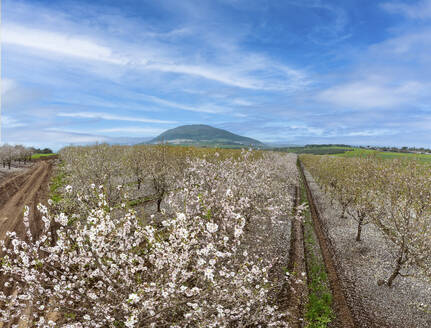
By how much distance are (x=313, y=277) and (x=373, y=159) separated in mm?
17758

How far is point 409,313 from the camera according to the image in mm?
14438

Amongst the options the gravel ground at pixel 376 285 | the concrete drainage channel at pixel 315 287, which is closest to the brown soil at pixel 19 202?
the concrete drainage channel at pixel 315 287

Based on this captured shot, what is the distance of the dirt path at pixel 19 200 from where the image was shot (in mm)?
24875

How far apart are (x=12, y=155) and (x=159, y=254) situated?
99476mm

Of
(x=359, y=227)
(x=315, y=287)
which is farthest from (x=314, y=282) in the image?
(x=359, y=227)

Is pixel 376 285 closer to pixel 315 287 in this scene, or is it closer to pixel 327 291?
pixel 327 291

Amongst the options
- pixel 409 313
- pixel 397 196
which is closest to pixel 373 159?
pixel 397 196

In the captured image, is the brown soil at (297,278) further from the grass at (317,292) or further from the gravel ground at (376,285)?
the gravel ground at (376,285)

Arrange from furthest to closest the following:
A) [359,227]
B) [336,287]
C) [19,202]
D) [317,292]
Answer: [19,202], [359,227], [336,287], [317,292]

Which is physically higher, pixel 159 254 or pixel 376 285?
pixel 159 254

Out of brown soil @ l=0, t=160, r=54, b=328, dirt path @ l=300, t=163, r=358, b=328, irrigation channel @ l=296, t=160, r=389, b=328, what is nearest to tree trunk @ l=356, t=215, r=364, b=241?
irrigation channel @ l=296, t=160, r=389, b=328

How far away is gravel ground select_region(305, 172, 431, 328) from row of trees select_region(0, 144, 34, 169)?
9278 centimetres

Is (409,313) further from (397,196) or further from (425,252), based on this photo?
(397,196)

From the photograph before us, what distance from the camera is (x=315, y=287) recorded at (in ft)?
54.3
